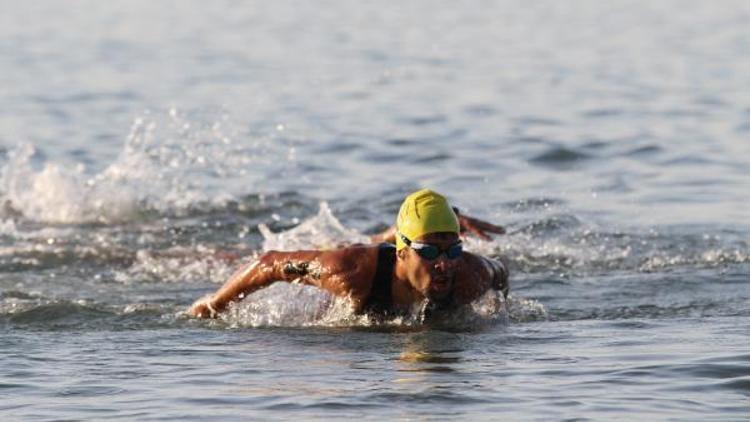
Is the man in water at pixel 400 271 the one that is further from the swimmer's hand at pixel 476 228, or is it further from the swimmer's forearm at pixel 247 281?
the swimmer's hand at pixel 476 228

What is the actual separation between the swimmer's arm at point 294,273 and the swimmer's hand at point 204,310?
113mm

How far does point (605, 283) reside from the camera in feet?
44.5

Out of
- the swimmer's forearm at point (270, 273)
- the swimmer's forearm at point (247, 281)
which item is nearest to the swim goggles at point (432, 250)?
the swimmer's forearm at point (270, 273)

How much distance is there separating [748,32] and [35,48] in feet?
46.0

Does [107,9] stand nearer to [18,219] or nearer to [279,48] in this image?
[279,48]

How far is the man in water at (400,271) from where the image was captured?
437 inches

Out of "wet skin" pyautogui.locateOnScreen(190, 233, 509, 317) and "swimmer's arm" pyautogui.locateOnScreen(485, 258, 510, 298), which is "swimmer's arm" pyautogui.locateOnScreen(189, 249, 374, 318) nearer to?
"wet skin" pyautogui.locateOnScreen(190, 233, 509, 317)

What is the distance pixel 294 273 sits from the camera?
37.1ft

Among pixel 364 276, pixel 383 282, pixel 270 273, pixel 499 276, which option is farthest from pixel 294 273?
pixel 499 276

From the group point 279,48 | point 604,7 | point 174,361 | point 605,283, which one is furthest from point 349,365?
point 604,7

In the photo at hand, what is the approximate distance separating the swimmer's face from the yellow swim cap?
0.04m

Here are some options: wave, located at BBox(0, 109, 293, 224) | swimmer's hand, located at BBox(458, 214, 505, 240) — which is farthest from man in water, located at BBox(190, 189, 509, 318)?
wave, located at BBox(0, 109, 293, 224)

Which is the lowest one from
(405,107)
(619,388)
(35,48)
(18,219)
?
(619,388)

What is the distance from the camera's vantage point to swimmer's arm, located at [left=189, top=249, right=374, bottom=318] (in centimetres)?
1128
